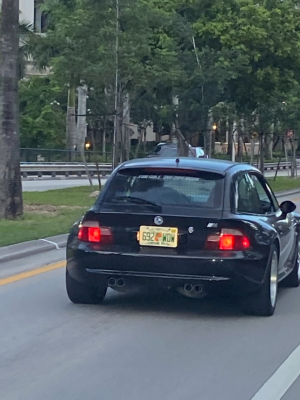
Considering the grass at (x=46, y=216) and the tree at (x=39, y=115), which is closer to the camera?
the grass at (x=46, y=216)

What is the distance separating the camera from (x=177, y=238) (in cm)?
841

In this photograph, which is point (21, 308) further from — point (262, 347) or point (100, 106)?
point (100, 106)

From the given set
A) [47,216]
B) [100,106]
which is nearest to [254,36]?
[100,106]

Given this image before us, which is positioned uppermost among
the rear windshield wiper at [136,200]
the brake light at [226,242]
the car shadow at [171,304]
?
the rear windshield wiper at [136,200]

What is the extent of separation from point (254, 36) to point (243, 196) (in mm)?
22475

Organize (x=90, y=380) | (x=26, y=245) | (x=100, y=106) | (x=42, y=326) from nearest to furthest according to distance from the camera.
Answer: (x=90, y=380) < (x=42, y=326) < (x=26, y=245) < (x=100, y=106)

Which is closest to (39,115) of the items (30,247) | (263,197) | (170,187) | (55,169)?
(55,169)

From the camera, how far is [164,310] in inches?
358

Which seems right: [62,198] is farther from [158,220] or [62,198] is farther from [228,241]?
[228,241]

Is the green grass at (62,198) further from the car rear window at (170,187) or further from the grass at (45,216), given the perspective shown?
the car rear window at (170,187)

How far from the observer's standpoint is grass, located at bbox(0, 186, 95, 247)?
14.6 m

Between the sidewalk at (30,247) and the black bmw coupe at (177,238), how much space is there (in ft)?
11.3

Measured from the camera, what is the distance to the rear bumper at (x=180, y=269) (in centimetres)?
833

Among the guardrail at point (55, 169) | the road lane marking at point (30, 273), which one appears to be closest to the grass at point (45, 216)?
the road lane marking at point (30, 273)
